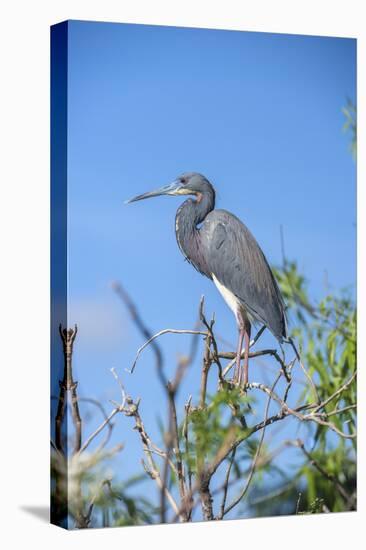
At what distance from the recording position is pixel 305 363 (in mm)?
5781

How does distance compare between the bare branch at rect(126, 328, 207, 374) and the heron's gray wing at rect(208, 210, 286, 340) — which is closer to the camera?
the bare branch at rect(126, 328, 207, 374)

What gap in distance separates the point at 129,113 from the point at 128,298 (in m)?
0.92

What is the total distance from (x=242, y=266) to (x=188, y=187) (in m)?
0.51

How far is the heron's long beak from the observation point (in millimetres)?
5250

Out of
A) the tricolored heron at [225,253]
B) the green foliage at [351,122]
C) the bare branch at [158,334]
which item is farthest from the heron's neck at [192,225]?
the green foliage at [351,122]

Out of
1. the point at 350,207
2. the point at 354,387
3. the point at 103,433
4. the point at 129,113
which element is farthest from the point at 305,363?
the point at 129,113

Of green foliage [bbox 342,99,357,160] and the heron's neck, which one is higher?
green foliage [bbox 342,99,357,160]

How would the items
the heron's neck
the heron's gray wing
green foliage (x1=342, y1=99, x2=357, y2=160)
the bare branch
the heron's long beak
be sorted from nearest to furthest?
the bare branch → the heron's long beak → the heron's neck → the heron's gray wing → green foliage (x1=342, y1=99, x2=357, y2=160)

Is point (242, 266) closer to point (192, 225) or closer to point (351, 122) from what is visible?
point (192, 225)

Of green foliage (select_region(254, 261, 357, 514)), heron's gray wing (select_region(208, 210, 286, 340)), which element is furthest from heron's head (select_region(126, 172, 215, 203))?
green foliage (select_region(254, 261, 357, 514))

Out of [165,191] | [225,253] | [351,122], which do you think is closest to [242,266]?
[225,253]

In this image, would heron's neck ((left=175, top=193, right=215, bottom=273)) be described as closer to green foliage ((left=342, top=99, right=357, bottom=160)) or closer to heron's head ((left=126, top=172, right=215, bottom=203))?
heron's head ((left=126, top=172, right=215, bottom=203))

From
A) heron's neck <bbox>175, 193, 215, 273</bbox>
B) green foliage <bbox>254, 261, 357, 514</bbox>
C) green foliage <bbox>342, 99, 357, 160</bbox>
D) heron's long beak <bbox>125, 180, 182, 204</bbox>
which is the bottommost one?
green foliage <bbox>254, 261, 357, 514</bbox>

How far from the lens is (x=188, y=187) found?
213 inches
